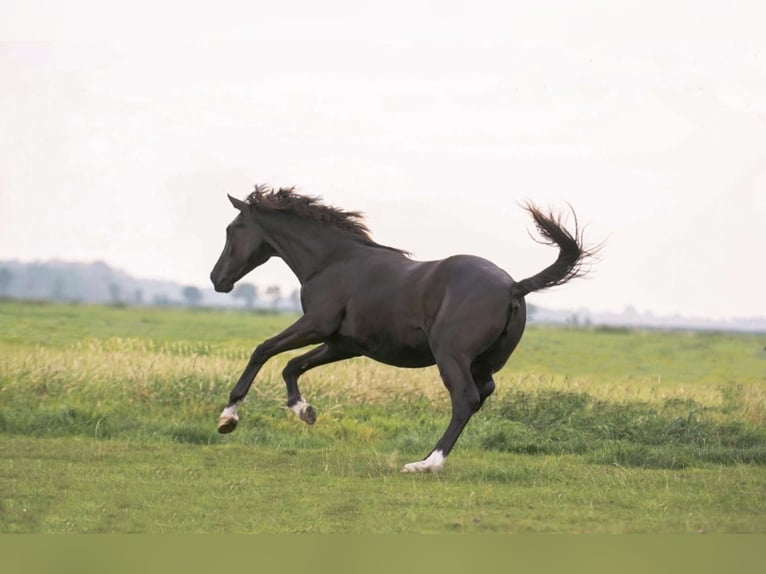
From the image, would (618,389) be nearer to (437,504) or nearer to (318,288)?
(318,288)

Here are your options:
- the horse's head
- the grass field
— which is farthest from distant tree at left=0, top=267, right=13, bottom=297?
the horse's head

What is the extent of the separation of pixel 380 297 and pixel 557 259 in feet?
5.26

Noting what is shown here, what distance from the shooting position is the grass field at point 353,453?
8.24 m

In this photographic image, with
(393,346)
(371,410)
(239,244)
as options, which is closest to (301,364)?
(393,346)

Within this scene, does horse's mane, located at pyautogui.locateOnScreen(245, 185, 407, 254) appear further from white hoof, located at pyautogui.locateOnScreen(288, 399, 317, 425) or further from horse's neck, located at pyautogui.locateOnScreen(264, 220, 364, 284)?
white hoof, located at pyautogui.locateOnScreen(288, 399, 317, 425)

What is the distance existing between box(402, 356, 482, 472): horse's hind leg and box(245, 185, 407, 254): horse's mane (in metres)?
1.97

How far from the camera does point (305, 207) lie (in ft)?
38.1

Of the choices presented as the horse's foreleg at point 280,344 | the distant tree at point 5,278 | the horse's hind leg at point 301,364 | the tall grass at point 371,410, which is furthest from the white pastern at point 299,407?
the distant tree at point 5,278

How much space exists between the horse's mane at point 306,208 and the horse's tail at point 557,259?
1.89 meters

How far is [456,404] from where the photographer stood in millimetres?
9953

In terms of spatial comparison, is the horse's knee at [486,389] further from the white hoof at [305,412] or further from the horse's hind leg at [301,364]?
the white hoof at [305,412]

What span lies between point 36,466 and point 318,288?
2.91 meters

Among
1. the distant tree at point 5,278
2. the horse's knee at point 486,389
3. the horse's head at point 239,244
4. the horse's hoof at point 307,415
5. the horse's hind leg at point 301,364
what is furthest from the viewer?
the distant tree at point 5,278

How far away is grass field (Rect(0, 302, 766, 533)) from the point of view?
8242 mm
